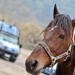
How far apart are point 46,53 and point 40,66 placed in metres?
0.28

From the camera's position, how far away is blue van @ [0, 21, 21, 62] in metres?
26.9

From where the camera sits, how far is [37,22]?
88375mm

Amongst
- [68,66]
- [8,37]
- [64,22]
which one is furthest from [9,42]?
[64,22]

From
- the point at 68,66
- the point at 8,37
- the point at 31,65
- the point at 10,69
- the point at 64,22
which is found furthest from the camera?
the point at 8,37

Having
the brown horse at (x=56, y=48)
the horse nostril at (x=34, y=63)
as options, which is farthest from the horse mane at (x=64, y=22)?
the horse nostril at (x=34, y=63)

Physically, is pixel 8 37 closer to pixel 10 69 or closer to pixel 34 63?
pixel 10 69

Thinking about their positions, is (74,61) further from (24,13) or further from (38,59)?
(24,13)

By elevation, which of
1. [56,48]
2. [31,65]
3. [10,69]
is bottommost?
[10,69]

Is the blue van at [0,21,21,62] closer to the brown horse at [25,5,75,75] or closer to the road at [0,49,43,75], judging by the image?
the road at [0,49,43,75]

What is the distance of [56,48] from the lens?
671cm

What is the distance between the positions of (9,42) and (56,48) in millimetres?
20652

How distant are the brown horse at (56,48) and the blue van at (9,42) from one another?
1983 centimetres

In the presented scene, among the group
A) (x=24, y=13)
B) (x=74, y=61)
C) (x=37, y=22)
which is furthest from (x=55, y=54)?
(x=24, y=13)

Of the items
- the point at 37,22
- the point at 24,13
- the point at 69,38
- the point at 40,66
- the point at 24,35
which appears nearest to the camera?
the point at 40,66
